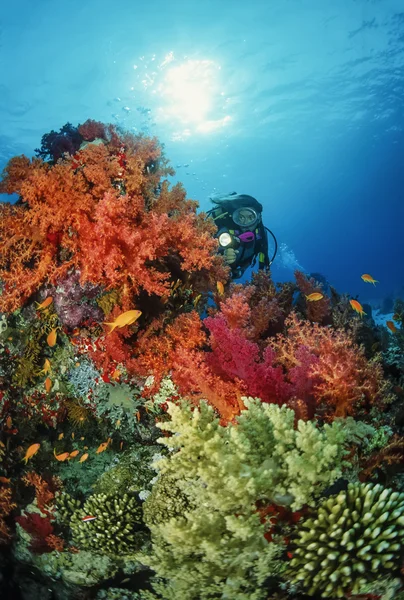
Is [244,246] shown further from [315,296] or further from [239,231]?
[315,296]

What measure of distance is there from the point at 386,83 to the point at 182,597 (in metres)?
44.9

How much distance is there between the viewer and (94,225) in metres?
4.17

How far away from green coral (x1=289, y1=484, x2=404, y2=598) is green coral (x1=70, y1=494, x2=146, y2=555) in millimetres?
1941

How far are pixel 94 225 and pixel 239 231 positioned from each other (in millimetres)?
4356

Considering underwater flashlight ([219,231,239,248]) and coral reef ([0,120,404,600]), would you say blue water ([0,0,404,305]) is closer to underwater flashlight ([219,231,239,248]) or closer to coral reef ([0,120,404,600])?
underwater flashlight ([219,231,239,248])

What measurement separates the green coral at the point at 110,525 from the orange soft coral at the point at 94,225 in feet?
7.95

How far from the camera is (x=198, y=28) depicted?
25406 millimetres

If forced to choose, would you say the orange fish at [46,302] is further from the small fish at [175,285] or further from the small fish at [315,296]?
the small fish at [315,296]

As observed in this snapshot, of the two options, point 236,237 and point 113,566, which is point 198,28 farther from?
point 113,566

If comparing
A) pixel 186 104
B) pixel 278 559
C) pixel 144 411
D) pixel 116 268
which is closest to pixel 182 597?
pixel 278 559

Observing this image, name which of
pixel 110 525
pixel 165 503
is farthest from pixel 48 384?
pixel 165 503

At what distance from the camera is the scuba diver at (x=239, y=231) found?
7.70 metres

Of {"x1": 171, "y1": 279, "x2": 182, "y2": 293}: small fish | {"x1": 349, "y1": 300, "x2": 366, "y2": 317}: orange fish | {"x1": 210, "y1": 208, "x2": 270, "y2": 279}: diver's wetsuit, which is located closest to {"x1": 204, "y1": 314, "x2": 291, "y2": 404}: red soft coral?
{"x1": 171, "y1": 279, "x2": 182, "y2": 293}: small fish

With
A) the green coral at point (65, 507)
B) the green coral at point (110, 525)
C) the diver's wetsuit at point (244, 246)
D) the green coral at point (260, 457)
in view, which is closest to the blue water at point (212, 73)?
the diver's wetsuit at point (244, 246)
